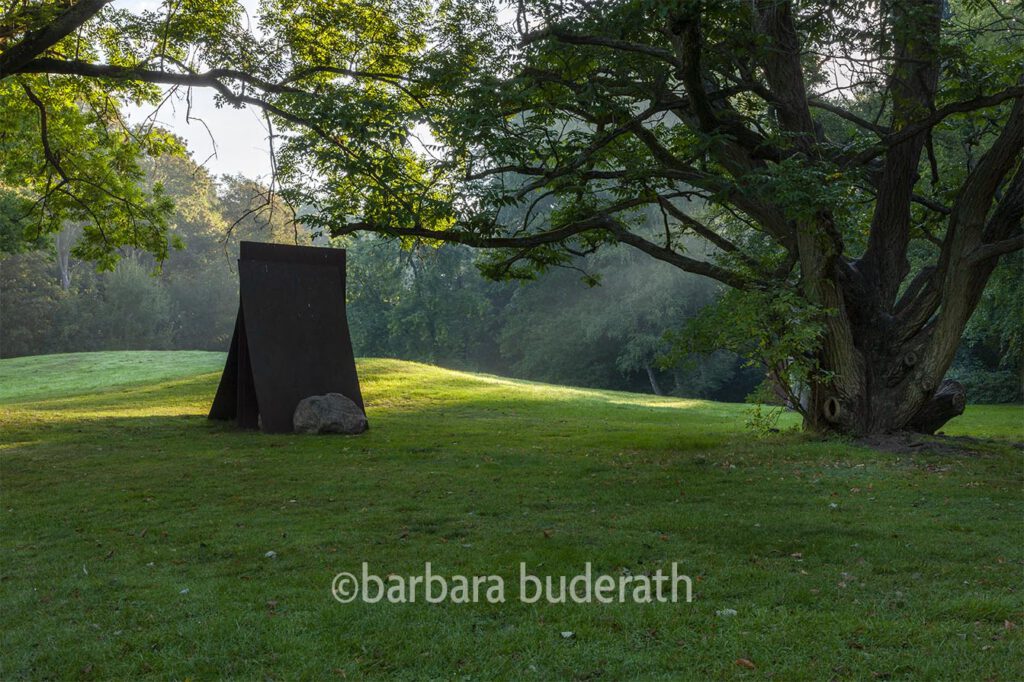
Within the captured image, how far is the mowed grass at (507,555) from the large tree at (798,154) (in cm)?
161

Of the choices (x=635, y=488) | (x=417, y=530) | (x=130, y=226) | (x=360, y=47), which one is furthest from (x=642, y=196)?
(x=130, y=226)

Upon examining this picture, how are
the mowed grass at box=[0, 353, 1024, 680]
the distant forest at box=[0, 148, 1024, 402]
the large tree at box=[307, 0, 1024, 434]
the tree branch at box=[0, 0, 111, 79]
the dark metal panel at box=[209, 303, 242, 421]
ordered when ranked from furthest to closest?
the distant forest at box=[0, 148, 1024, 402], the dark metal panel at box=[209, 303, 242, 421], the large tree at box=[307, 0, 1024, 434], the tree branch at box=[0, 0, 111, 79], the mowed grass at box=[0, 353, 1024, 680]

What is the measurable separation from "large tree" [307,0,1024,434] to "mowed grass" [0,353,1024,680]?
5.29ft

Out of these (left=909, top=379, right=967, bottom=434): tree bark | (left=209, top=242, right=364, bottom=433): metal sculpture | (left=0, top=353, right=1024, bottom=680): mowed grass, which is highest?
(left=209, top=242, right=364, bottom=433): metal sculpture

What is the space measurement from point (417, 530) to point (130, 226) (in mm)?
12773

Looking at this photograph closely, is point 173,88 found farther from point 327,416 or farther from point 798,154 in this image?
point 798,154

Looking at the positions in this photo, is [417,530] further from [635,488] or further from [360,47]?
[360,47]

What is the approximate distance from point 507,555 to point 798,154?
26.7ft

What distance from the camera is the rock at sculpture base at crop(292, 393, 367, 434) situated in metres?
15.7

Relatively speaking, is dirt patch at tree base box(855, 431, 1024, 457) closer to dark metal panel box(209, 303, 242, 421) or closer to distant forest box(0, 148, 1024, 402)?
dark metal panel box(209, 303, 242, 421)

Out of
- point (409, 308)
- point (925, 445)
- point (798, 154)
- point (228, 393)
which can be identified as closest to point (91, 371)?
point (228, 393)

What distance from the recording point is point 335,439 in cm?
1516

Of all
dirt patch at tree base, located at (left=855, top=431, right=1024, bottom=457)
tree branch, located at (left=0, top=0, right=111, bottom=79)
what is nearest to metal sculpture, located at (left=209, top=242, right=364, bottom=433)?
tree branch, located at (left=0, top=0, right=111, bottom=79)

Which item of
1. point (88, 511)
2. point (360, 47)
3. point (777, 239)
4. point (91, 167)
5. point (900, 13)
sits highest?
point (360, 47)
